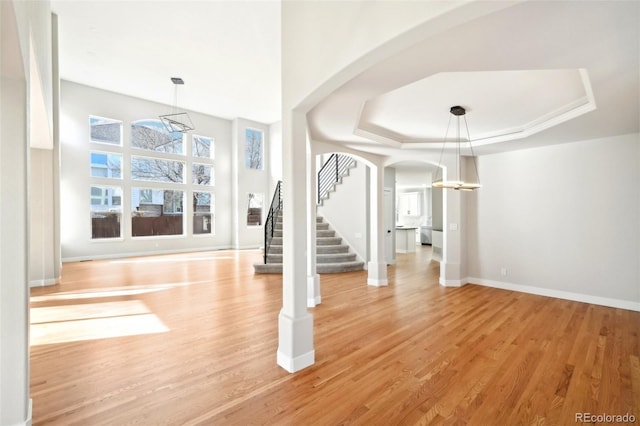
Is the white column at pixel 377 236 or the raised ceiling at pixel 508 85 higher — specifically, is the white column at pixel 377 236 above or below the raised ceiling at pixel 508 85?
below

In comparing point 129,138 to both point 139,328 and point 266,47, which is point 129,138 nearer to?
point 266,47

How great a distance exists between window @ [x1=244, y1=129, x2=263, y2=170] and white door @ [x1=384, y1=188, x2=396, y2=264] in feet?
19.1

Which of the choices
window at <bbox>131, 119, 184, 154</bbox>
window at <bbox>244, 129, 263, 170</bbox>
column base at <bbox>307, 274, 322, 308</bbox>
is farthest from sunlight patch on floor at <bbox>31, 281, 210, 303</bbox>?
window at <bbox>244, 129, 263, 170</bbox>

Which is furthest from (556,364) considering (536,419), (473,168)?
(473,168)

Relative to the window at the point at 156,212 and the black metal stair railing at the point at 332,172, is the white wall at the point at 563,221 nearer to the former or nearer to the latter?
the black metal stair railing at the point at 332,172

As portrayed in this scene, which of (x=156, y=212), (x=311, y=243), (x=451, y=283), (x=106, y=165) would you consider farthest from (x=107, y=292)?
(x=451, y=283)

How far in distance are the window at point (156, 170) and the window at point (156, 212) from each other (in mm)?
421

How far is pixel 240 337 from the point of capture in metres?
3.41

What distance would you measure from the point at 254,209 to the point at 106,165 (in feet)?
16.7

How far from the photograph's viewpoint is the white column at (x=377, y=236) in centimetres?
595

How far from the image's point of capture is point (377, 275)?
19.4 ft

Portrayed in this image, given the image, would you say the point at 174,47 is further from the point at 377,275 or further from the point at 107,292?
the point at 377,275

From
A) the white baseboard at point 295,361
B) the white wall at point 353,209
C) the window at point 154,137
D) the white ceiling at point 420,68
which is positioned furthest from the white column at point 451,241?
the window at point 154,137

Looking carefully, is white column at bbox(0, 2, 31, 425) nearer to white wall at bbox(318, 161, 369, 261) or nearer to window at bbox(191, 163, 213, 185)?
white wall at bbox(318, 161, 369, 261)
